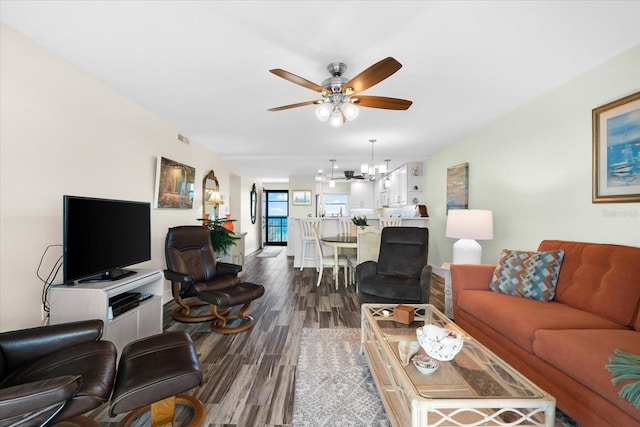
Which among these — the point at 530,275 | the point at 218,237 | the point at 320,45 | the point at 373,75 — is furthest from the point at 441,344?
the point at 218,237

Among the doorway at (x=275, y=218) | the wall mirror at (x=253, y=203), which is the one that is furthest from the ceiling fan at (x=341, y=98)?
the doorway at (x=275, y=218)

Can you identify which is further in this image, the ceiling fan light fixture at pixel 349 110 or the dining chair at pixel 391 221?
the dining chair at pixel 391 221

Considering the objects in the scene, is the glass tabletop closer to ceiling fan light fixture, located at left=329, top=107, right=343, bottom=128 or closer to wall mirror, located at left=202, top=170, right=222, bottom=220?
ceiling fan light fixture, located at left=329, top=107, right=343, bottom=128

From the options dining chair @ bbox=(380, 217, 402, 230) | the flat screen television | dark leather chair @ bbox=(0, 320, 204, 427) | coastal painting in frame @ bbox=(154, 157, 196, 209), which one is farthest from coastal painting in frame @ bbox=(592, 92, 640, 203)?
coastal painting in frame @ bbox=(154, 157, 196, 209)

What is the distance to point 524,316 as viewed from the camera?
1981 millimetres

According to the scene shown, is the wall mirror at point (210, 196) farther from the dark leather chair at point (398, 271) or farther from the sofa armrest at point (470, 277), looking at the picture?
the sofa armrest at point (470, 277)

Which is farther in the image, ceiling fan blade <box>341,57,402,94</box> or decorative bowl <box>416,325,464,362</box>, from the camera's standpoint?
ceiling fan blade <box>341,57,402,94</box>

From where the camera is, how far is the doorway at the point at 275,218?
1061 centimetres

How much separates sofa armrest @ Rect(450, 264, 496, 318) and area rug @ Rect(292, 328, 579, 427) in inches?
42.6

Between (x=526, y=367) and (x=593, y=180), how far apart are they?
1722mm

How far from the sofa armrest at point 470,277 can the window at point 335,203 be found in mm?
7352

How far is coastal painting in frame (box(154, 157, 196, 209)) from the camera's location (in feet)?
12.1

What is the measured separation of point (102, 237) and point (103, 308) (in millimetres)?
587

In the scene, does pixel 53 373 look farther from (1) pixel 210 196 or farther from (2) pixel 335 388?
(1) pixel 210 196
